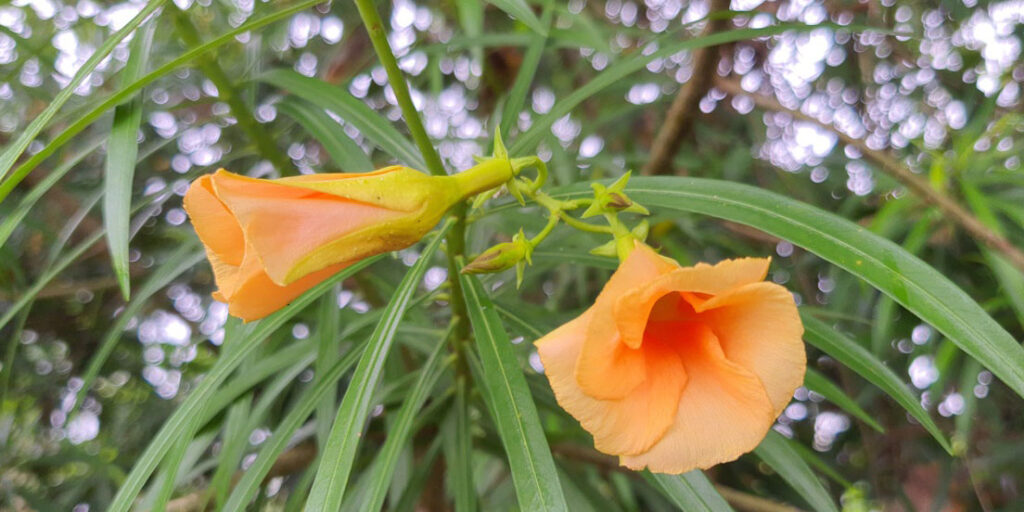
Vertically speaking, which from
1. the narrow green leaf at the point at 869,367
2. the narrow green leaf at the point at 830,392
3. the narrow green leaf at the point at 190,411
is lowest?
the narrow green leaf at the point at 830,392

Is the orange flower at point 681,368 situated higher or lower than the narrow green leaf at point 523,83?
lower

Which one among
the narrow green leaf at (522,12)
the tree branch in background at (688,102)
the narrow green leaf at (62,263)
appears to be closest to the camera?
the narrow green leaf at (522,12)

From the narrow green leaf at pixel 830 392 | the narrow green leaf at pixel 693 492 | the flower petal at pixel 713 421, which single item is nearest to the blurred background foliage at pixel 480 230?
the narrow green leaf at pixel 830 392

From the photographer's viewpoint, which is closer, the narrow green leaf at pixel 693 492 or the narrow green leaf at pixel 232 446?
the narrow green leaf at pixel 693 492

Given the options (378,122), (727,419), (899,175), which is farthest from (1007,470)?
(378,122)

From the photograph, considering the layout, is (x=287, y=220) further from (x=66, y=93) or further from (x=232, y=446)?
(x=232, y=446)

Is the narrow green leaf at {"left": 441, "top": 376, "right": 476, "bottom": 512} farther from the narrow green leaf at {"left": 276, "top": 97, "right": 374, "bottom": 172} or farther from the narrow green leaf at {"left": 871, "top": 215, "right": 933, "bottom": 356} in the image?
the narrow green leaf at {"left": 871, "top": 215, "right": 933, "bottom": 356}

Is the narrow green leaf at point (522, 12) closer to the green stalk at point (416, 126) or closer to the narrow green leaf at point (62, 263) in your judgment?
the green stalk at point (416, 126)

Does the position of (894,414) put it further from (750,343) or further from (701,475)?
(750,343)
